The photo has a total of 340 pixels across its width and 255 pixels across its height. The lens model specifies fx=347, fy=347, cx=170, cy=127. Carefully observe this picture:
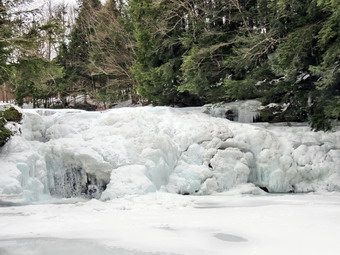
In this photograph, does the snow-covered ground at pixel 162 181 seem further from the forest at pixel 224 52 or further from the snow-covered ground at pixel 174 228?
the forest at pixel 224 52

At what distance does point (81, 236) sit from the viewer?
4570 mm

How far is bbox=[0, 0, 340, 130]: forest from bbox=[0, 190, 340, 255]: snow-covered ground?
319 centimetres

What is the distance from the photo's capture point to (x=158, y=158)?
29.2 feet

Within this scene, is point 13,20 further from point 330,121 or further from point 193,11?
point 330,121

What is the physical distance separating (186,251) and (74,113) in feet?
24.7

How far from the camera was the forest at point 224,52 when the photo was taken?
7891 millimetres

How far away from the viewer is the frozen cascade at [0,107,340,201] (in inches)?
329

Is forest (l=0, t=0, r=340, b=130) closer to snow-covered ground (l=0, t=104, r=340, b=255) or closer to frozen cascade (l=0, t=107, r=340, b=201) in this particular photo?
snow-covered ground (l=0, t=104, r=340, b=255)

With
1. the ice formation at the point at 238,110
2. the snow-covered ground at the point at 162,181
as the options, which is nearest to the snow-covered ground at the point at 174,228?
the snow-covered ground at the point at 162,181

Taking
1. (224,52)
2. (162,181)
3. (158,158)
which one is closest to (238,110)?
(224,52)

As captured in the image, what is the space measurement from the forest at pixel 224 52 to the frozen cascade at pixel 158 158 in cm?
121

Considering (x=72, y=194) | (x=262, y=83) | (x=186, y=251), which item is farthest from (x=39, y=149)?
(x=262, y=83)

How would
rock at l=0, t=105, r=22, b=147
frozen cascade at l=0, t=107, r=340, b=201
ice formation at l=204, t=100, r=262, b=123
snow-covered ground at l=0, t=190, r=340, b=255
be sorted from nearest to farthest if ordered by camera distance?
snow-covered ground at l=0, t=190, r=340, b=255 < frozen cascade at l=0, t=107, r=340, b=201 < rock at l=0, t=105, r=22, b=147 < ice formation at l=204, t=100, r=262, b=123

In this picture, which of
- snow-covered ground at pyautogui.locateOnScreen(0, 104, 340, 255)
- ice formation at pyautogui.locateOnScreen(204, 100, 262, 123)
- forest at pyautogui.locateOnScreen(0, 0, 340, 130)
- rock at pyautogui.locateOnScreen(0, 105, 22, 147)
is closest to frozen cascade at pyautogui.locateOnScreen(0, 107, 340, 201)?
snow-covered ground at pyautogui.locateOnScreen(0, 104, 340, 255)
